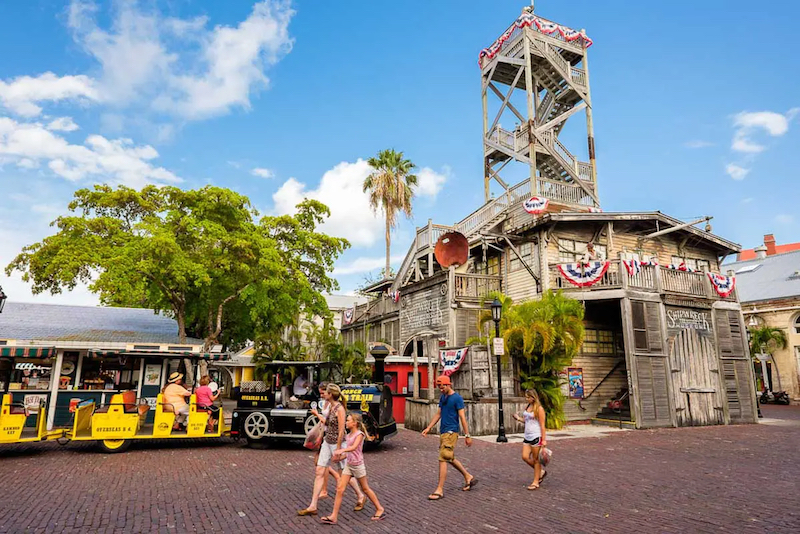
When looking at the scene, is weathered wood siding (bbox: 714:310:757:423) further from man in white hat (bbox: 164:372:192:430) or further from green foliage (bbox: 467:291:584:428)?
man in white hat (bbox: 164:372:192:430)

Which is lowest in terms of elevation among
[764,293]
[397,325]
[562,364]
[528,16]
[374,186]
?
[562,364]

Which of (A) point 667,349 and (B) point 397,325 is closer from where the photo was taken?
(A) point 667,349

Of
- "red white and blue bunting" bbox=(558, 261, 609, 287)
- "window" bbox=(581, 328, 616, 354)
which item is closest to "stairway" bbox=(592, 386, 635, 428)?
"window" bbox=(581, 328, 616, 354)

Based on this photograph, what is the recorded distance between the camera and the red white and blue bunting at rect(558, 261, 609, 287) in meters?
17.2

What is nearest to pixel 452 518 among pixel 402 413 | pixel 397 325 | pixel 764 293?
pixel 402 413

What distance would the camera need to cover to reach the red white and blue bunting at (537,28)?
79.3ft

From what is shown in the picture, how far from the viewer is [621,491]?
7793 millimetres

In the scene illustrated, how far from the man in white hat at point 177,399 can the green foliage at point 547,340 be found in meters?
9.40

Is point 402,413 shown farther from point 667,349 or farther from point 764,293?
point 764,293

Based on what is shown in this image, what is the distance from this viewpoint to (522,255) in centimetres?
2039

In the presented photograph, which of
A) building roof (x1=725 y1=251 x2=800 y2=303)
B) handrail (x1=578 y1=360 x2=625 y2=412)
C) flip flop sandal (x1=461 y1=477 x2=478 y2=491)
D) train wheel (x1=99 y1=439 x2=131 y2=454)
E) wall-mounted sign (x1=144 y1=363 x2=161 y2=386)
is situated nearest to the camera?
flip flop sandal (x1=461 y1=477 x2=478 y2=491)

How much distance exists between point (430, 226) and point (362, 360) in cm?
829

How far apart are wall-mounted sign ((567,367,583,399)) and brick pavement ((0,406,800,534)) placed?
5836 millimetres

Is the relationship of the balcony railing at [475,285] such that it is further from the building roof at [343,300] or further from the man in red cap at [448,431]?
the building roof at [343,300]
